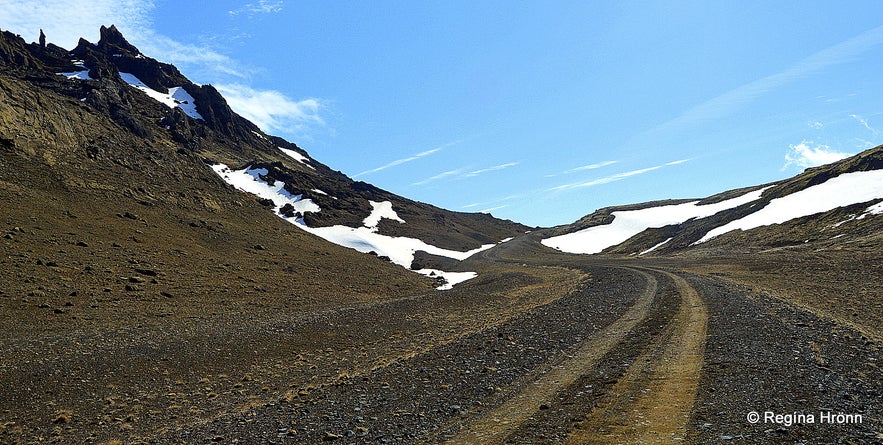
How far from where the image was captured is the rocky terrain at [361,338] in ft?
28.7

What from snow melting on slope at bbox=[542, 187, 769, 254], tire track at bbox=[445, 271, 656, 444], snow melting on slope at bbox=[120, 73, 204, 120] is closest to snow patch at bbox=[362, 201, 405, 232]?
snow melting on slope at bbox=[542, 187, 769, 254]

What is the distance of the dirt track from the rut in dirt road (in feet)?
0.14

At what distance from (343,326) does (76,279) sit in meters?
15.9

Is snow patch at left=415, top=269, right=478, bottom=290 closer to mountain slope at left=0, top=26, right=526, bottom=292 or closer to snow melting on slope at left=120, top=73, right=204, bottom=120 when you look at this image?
mountain slope at left=0, top=26, right=526, bottom=292

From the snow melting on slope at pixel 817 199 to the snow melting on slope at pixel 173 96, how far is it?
145m

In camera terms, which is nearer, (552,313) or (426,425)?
(426,425)

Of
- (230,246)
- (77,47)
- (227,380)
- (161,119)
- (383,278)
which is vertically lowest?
(227,380)

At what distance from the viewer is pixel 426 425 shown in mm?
8852

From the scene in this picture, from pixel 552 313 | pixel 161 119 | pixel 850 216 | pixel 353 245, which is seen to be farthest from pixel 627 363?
pixel 161 119

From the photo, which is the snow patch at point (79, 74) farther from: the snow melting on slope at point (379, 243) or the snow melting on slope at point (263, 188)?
the snow melting on slope at point (379, 243)

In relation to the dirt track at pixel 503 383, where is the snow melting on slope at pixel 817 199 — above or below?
above

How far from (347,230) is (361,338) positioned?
66.6 meters

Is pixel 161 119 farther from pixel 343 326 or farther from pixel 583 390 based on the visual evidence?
pixel 583 390

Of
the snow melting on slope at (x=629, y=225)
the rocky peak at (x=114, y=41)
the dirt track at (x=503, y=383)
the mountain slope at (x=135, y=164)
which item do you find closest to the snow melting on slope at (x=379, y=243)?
the mountain slope at (x=135, y=164)
